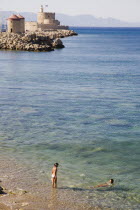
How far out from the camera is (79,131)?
2284cm

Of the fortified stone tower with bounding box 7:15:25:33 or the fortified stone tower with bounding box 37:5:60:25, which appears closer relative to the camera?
the fortified stone tower with bounding box 7:15:25:33

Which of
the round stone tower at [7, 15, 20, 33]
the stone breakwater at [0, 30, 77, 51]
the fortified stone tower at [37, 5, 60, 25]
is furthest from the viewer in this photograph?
the fortified stone tower at [37, 5, 60, 25]

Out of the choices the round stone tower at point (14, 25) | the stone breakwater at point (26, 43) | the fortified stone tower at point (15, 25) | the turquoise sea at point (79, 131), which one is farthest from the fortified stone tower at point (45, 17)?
the turquoise sea at point (79, 131)

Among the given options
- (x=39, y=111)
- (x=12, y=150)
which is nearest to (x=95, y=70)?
(x=39, y=111)

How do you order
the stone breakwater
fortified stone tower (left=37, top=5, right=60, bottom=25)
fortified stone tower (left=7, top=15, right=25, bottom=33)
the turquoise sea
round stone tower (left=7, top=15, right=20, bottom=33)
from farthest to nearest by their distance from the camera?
fortified stone tower (left=37, top=5, right=60, bottom=25) < round stone tower (left=7, top=15, right=20, bottom=33) < fortified stone tower (left=7, top=15, right=25, bottom=33) < the stone breakwater < the turquoise sea

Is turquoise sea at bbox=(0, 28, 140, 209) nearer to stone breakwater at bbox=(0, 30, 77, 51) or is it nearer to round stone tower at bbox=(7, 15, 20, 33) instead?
stone breakwater at bbox=(0, 30, 77, 51)

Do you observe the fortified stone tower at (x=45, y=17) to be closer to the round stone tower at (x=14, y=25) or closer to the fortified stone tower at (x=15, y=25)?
the fortified stone tower at (x=15, y=25)

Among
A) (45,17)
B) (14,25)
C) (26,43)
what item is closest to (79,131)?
(26,43)

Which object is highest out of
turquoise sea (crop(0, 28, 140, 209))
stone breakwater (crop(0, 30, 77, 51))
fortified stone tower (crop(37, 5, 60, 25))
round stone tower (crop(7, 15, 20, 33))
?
fortified stone tower (crop(37, 5, 60, 25))

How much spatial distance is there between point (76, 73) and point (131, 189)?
3275 cm

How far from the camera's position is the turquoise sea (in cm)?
1622

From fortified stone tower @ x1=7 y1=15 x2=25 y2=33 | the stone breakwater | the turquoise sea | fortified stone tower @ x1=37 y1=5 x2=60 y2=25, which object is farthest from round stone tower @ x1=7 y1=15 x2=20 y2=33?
fortified stone tower @ x1=37 y1=5 x2=60 y2=25

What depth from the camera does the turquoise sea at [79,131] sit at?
1622cm

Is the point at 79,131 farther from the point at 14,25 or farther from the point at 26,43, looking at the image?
the point at 14,25
